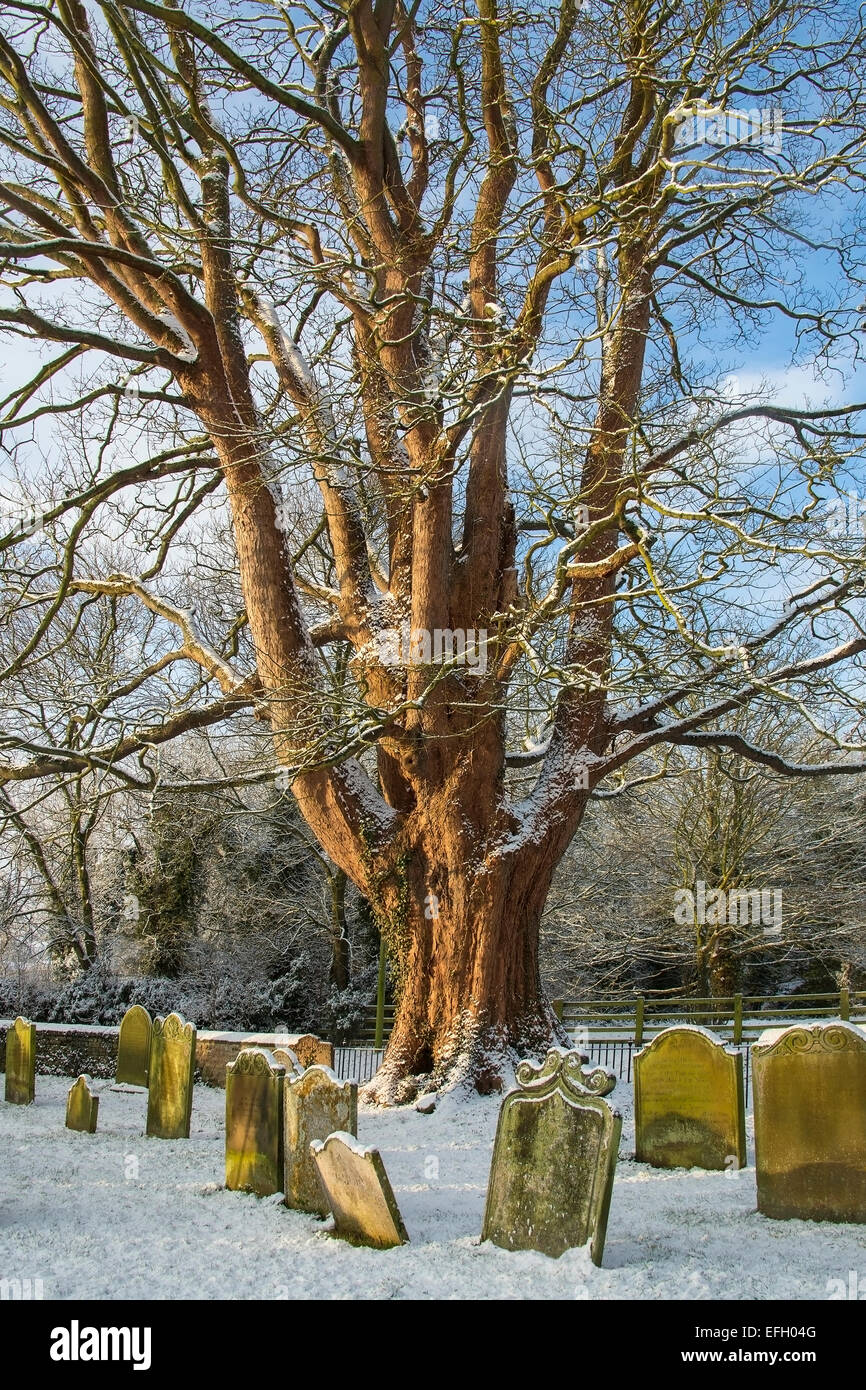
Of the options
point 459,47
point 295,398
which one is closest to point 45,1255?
point 295,398

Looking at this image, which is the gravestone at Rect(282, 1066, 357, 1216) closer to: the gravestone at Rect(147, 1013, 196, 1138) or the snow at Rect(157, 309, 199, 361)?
the gravestone at Rect(147, 1013, 196, 1138)

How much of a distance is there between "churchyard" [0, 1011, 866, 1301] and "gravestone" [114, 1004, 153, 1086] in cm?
339

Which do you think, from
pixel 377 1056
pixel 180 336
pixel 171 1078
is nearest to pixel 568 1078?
pixel 171 1078

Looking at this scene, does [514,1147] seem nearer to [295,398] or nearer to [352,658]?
[352,658]

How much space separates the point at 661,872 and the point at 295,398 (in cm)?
1471

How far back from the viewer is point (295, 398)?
988cm

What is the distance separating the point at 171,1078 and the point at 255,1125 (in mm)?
2378

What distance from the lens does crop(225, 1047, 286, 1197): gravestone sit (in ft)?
19.0

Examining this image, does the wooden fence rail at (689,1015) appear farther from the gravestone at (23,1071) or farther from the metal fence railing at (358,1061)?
the gravestone at (23,1071)

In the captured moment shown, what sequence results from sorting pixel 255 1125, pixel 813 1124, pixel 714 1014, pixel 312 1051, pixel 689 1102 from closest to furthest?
pixel 813 1124
pixel 255 1125
pixel 689 1102
pixel 312 1051
pixel 714 1014

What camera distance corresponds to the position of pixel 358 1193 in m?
4.68

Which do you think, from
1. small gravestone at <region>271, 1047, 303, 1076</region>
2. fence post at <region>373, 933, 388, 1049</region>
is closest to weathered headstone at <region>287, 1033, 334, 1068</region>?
small gravestone at <region>271, 1047, 303, 1076</region>

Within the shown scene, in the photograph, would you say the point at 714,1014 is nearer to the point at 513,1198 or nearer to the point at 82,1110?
the point at 82,1110
